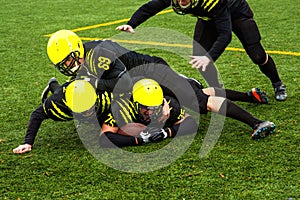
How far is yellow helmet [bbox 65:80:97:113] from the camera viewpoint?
3572 millimetres

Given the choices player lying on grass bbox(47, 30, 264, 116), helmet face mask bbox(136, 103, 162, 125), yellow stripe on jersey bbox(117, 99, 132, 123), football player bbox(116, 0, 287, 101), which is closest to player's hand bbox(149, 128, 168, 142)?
helmet face mask bbox(136, 103, 162, 125)

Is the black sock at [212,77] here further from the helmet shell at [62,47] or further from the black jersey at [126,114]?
the helmet shell at [62,47]

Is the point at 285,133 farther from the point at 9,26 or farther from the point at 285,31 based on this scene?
the point at 9,26

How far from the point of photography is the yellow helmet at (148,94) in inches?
141

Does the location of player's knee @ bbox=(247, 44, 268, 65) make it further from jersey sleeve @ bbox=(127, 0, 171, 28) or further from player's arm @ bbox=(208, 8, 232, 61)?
jersey sleeve @ bbox=(127, 0, 171, 28)

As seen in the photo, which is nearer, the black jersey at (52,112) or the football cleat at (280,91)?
the black jersey at (52,112)

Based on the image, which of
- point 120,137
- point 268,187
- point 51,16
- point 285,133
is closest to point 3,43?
point 51,16

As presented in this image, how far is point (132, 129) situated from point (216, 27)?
0.95 metres

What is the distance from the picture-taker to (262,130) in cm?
347

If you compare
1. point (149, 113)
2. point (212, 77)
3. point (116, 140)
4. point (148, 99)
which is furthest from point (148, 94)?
point (212, 77)

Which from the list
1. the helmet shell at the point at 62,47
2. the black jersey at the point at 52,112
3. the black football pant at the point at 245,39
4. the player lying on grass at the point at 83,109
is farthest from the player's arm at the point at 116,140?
the black football pant at the point at 245,39

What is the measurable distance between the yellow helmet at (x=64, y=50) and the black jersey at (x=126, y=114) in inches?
15.6

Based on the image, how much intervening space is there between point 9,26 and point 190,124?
5.16 meters

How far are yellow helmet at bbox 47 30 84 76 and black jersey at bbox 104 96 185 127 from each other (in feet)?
1.30
